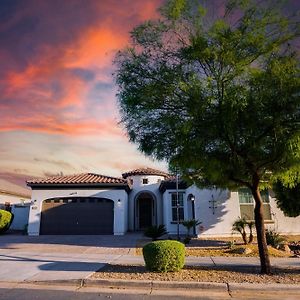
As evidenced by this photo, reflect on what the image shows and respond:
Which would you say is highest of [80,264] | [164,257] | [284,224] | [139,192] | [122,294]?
[139,192]

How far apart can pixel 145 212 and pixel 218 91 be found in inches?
790

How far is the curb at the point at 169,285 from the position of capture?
690 cm

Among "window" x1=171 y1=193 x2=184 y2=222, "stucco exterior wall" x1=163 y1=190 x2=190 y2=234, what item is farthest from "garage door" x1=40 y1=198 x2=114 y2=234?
"window" x1=171 y1=193 x2=184 y2=222

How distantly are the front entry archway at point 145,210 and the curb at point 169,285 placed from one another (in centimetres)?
1861

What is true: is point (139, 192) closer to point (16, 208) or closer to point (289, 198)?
point (16, 208)

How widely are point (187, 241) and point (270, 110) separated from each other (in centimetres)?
907

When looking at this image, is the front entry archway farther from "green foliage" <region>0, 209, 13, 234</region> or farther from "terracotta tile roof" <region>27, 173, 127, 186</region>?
"green foliage" <region>0, 209, 13, 234</region>

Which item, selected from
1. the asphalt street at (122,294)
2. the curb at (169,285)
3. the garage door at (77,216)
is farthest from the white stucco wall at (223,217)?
the asphalt street at (122,294)

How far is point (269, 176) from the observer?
372 inches

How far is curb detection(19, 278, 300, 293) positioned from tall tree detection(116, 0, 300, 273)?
4.80 feet

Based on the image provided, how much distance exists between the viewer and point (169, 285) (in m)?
7.16

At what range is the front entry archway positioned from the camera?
26219mm

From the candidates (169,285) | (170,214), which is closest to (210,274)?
(169,285)

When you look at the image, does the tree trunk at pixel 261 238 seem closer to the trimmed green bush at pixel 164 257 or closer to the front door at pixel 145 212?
the trimmed green bush at pixel 164 257
